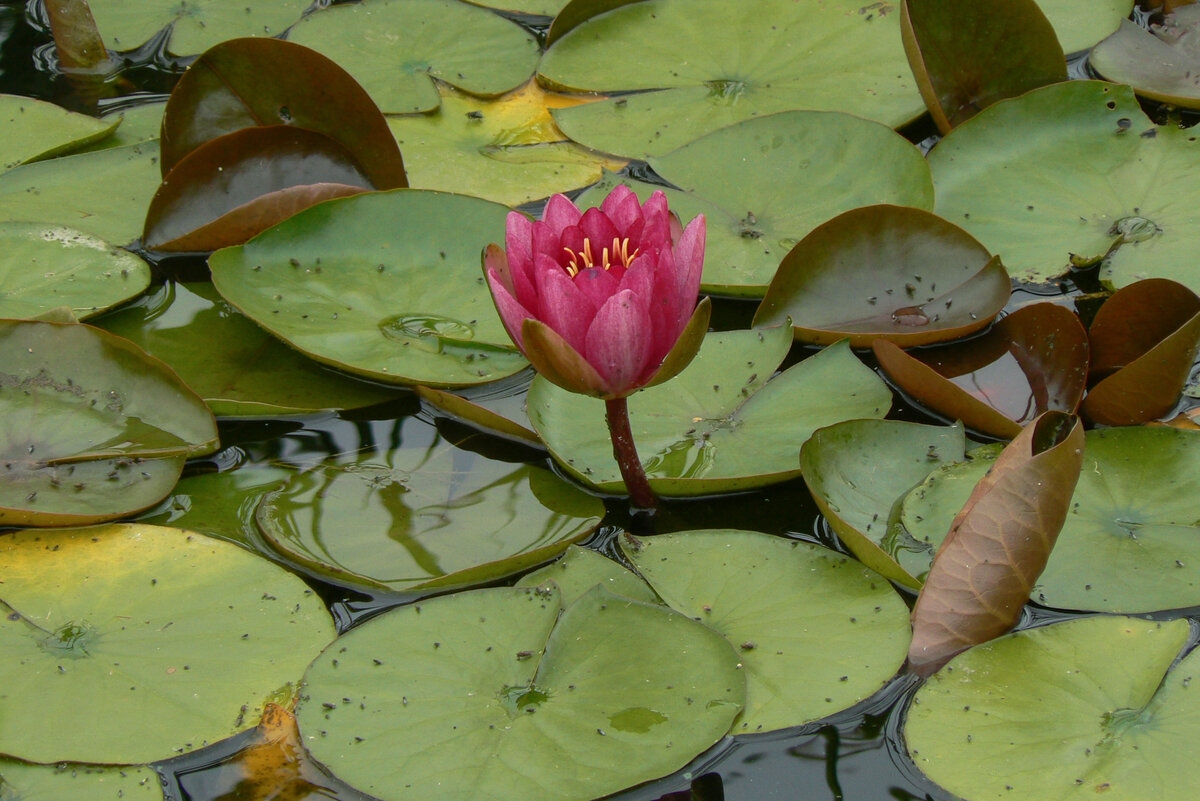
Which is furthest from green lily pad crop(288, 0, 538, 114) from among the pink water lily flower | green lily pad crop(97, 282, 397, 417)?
the pink water lily flower

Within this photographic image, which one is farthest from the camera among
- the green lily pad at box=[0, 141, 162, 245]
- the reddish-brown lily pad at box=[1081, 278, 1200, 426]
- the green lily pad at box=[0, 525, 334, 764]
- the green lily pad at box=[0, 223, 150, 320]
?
the green lily pad at box=[0, 141, 162, 245]

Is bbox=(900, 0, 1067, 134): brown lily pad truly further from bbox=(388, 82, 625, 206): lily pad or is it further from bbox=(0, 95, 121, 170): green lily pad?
bbox=(0, 95, 121, 170): green lily pad

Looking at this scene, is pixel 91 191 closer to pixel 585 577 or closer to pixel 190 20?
pixel 190 20

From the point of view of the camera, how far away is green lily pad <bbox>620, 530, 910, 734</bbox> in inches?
57.1

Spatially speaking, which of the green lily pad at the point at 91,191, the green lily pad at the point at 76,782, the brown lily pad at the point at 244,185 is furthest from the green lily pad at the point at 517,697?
the green lily pad at the point at 91,191

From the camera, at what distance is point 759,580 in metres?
1.61

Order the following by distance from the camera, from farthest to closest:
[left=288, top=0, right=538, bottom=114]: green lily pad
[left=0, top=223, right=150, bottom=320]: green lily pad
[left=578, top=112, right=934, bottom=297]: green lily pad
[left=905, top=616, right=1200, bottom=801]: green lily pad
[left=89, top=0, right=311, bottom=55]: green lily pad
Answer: [left=89, top=0, right=311, bottom=55]: green lily pad → [left=288, top=0, right=538, bottom=114]: green lily pad → [left=578, top=112, right=934, bottom=297]: green lily pad → [left=0, top=223, right=150, bottom=320]: green lily pad → [left=905, top=616, right=1200, bottom=801]: green lily pad

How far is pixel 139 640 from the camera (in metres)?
1.56

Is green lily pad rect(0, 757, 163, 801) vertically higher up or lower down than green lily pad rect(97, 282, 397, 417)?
lower down

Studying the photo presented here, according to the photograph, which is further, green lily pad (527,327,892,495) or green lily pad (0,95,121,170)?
green lily pad (0,95,121,170)

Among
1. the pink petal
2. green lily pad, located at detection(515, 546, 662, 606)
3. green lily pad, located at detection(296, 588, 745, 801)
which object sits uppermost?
the pink petal

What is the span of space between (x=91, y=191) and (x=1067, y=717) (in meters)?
2.30

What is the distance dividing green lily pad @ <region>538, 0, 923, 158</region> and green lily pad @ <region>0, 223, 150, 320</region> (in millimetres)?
1109

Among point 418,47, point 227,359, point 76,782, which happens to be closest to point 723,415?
point 227,359
